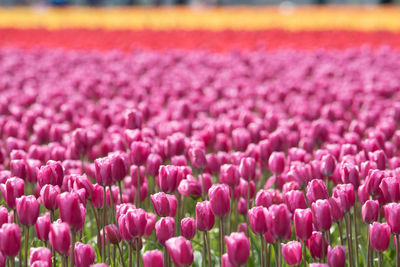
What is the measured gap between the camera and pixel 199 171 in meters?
3.18

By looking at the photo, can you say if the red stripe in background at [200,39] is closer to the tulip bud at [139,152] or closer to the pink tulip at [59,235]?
the tulip bud at [139,152]

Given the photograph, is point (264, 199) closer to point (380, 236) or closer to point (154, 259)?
point (380, 236)

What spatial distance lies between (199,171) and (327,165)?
57cm

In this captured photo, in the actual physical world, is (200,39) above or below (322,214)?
below

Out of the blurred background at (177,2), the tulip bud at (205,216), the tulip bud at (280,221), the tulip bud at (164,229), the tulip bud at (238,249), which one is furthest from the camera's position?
the blurred background at (177,2)

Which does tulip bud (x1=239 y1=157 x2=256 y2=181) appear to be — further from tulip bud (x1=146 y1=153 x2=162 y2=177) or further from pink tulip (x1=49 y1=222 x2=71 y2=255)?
pink tulip (x1=49 y1=222 x2=71 y2=255)

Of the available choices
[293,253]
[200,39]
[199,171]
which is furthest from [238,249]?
[200,39]

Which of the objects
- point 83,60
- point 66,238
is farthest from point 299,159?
point 83,60

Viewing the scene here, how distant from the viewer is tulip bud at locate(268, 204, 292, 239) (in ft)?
7.09

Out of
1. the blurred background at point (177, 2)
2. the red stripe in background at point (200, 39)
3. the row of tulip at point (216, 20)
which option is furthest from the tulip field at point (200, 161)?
the blurred background at point (177, 2)

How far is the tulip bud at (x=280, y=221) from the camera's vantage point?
2.16m

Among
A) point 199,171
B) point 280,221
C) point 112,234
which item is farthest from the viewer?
point 199,171

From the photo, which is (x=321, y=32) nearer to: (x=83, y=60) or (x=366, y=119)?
(x=83, y=60)

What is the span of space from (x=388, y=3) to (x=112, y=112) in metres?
29.7
